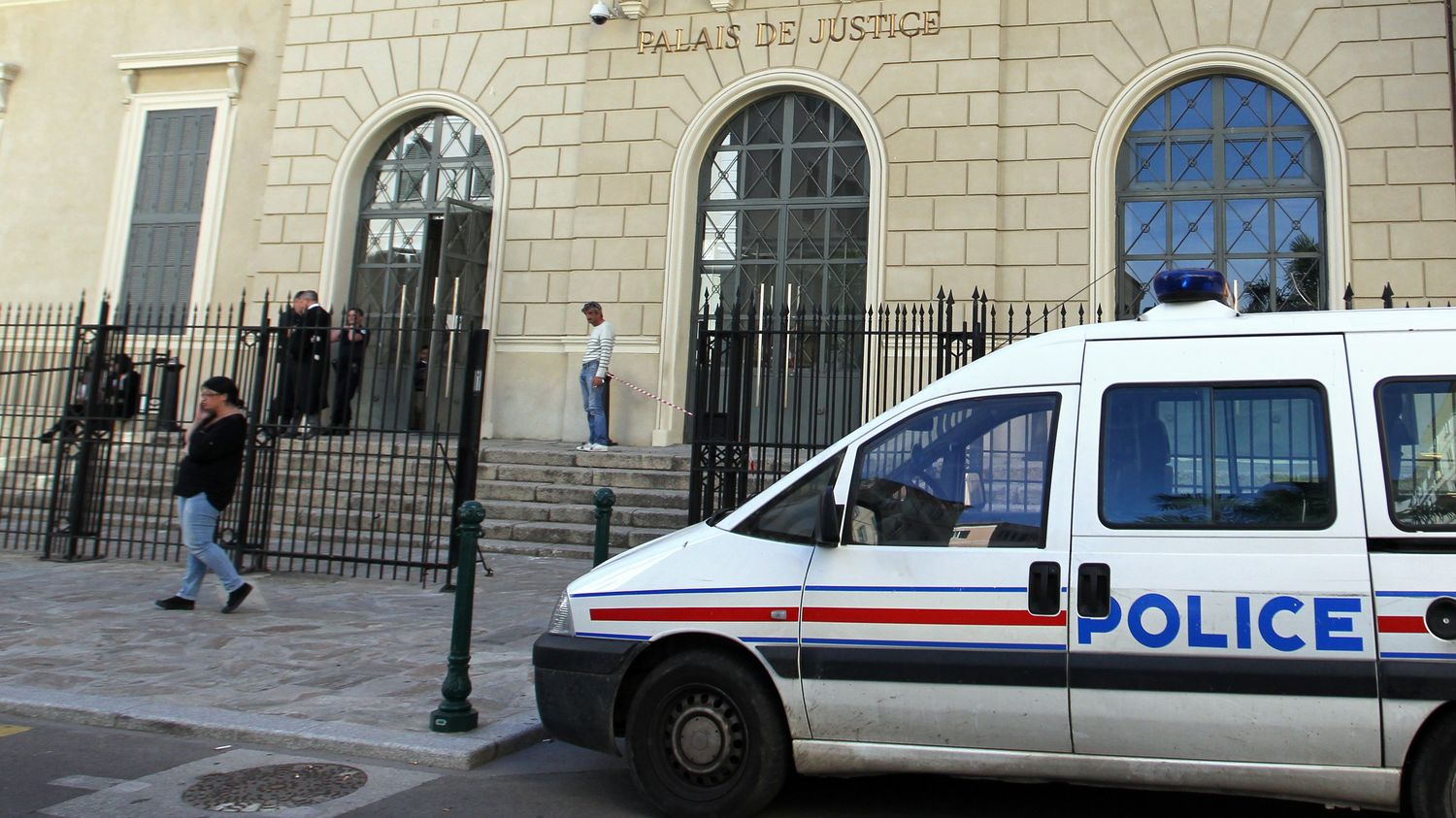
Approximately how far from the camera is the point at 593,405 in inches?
506

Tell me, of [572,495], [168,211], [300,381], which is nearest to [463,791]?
[300,381]

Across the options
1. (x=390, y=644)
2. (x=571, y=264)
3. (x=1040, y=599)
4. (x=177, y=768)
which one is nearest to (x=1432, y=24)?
(x=571, y=264)

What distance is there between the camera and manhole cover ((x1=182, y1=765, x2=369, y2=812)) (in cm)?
448

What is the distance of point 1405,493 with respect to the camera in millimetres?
3803

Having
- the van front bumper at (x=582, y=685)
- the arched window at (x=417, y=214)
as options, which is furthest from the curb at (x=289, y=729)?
the arched window at (x=417, y=214)

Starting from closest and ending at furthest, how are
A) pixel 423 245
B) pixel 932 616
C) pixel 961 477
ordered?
1. pixel 932 616
2. pixel 961 477
3. pixel 423 245

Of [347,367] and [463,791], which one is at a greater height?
[347,367]

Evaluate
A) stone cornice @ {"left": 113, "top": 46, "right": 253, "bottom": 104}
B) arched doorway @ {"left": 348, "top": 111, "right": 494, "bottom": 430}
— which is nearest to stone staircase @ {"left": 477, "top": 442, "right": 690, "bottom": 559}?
arched doorway @ {"left": 348, "top": 111, "right": 494, "bottom": 430}

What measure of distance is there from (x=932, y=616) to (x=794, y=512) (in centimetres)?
A: 73

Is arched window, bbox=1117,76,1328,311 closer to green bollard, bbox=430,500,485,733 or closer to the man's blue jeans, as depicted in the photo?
the man's blue jeans

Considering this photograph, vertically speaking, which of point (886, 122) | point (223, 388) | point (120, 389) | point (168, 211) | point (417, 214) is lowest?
point (223, 388)

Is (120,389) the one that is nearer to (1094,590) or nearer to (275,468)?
(275,468)

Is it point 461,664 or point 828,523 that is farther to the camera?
point 461,664

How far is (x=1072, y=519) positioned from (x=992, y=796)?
143cm
